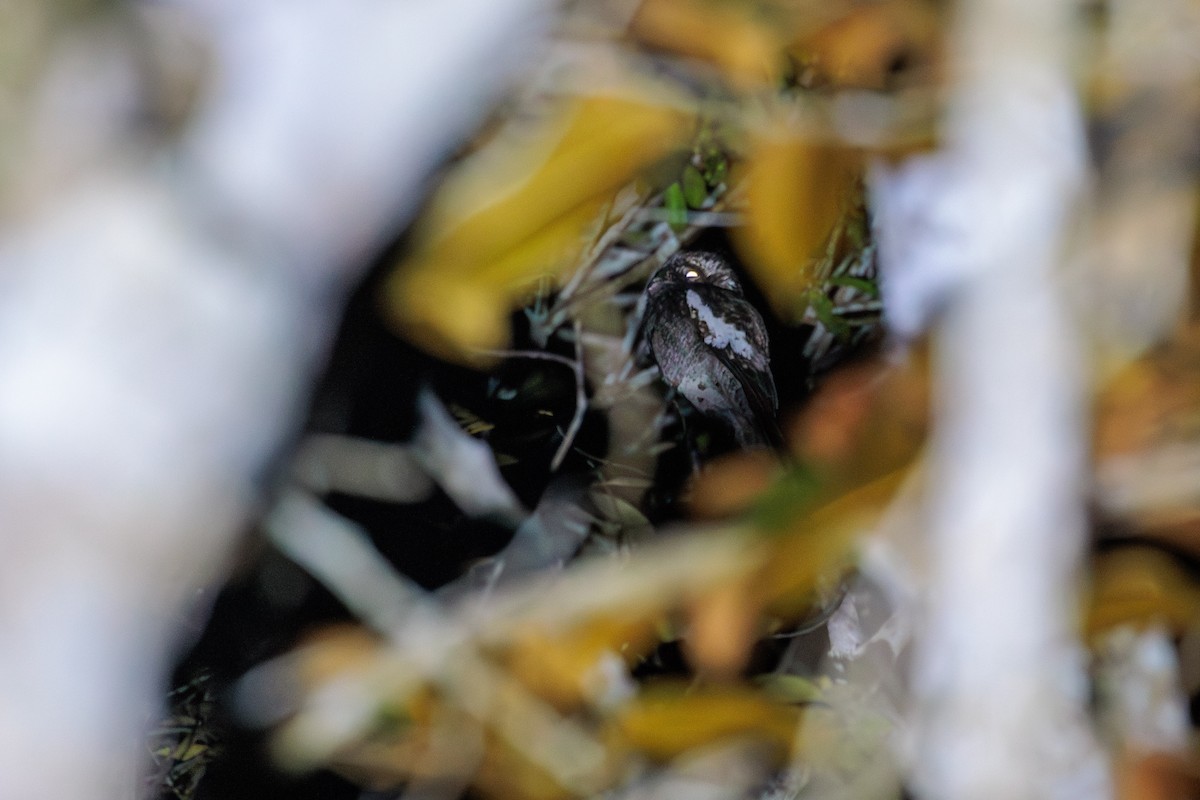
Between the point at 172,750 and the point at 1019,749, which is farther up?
the point at 1019,749

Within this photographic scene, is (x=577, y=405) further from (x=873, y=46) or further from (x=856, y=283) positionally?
(x=873, y=46)

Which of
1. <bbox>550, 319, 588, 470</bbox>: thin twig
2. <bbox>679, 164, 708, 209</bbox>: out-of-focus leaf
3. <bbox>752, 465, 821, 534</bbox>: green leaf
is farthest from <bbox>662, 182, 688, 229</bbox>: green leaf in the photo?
<bbox>752, 465, 821, 534</bbox>: green leaf

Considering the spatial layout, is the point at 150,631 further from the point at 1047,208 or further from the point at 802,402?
the point at 802,402

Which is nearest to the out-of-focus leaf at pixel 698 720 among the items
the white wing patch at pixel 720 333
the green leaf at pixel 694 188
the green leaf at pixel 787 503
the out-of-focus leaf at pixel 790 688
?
the out-of-focus leaf at pixel 790 688

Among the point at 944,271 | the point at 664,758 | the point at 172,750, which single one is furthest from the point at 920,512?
the point at 172,750

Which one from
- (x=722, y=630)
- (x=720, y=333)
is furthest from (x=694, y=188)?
(x=722, y=630)

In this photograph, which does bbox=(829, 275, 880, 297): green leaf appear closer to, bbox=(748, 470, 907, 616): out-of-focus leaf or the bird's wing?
the bird's wing
